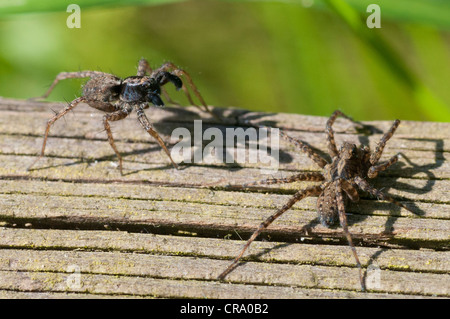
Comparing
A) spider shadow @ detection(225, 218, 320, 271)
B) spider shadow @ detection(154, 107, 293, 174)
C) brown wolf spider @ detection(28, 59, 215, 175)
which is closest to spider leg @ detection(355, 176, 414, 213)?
spider shadow @ detection(225, 218, 320, 271)

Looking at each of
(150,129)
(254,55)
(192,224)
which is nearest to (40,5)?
(150,129)

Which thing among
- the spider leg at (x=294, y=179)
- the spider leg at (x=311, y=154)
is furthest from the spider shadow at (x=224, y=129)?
the spider leg at (x=294, y=179)

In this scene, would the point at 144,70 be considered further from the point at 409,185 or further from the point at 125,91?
the point at 409,185

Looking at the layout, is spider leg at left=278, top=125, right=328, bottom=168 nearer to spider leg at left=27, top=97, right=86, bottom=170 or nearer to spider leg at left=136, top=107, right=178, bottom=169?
spider leg at left=136, top=107, right=178, bottom=169

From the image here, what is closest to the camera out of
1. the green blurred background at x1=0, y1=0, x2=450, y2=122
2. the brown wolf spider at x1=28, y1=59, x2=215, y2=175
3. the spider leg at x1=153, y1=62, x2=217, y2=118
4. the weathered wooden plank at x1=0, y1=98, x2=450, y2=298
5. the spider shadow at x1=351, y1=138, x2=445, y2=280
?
the weathered wooden plank at x1=0, y1=98, x2=450, y2=298

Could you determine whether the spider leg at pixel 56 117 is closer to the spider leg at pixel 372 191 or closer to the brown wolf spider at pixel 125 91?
the brown wolf spider at pixel 125 91

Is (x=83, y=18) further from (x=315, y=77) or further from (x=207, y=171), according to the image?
(x=207, y=171)
